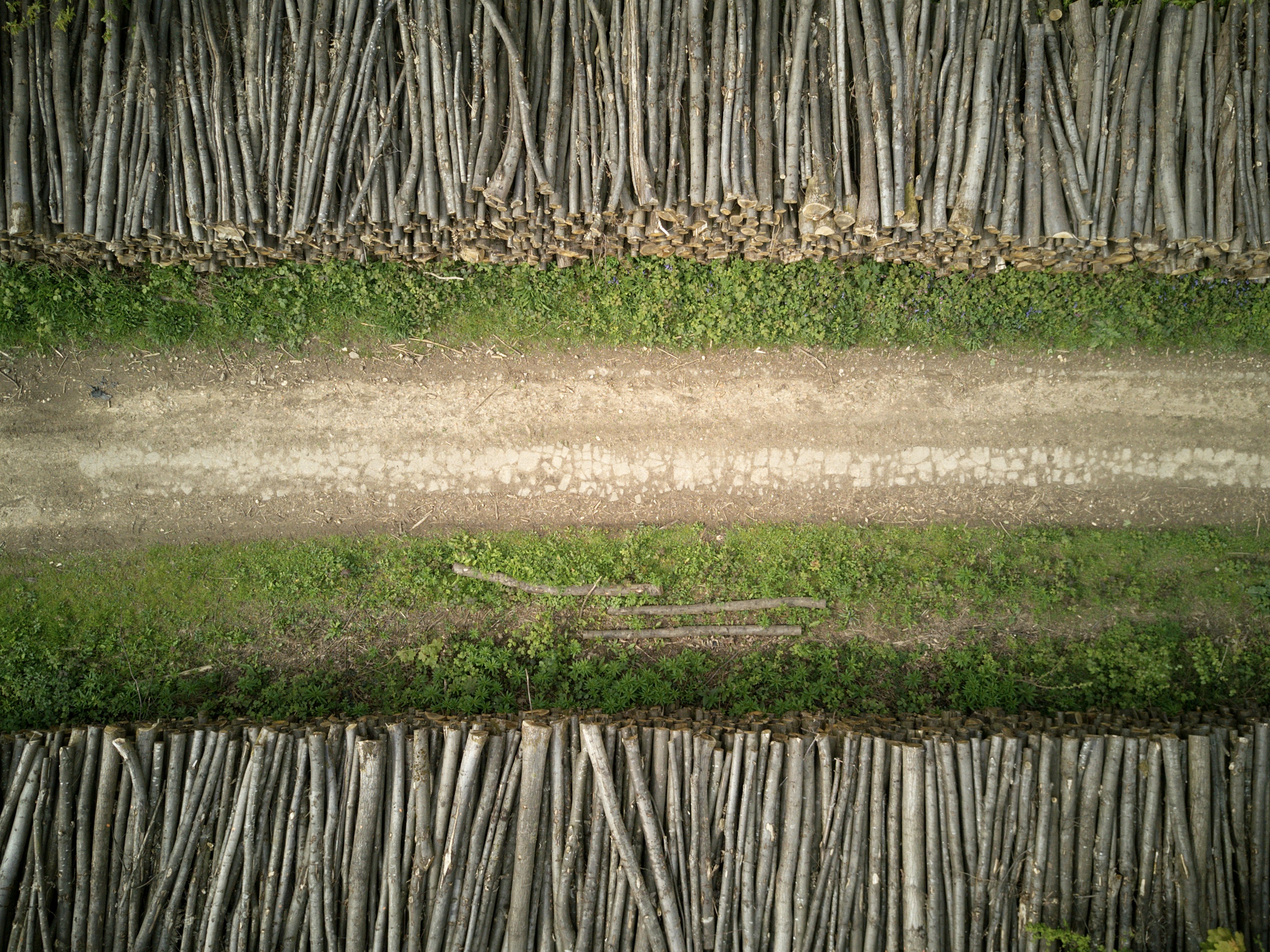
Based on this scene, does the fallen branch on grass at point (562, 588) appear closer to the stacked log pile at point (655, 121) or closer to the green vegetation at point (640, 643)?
the green vegetation at point (640, 643)

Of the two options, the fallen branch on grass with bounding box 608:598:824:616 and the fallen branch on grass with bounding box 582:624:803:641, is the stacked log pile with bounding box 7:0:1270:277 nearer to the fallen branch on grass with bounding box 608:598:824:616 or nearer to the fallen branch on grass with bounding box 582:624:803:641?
the fallen branch on grass with bounding box 608:598:824:616

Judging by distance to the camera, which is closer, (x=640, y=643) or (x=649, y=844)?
(x=649, y=844)

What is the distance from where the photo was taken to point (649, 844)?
7.18 m

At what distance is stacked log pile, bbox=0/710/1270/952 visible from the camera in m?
7.06

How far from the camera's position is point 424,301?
8.96 m

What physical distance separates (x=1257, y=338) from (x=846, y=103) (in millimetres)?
5932

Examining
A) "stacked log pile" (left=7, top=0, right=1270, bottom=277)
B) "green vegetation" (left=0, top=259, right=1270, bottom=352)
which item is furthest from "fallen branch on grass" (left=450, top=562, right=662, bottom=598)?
"stacked log pile" (left=7, top=0, right=1270, bottom=277)

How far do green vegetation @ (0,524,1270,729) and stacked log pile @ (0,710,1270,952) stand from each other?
3.88ft

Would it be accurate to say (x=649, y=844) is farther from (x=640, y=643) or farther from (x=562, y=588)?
(x=562, y=588)

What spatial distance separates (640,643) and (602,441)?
2.57 meters

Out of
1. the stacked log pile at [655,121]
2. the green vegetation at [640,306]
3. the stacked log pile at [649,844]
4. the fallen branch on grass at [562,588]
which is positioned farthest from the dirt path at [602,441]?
the stacked log pile at [649,844]

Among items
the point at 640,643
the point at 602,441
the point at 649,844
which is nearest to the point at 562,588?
the point at 640,643

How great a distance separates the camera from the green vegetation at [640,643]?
8.63m

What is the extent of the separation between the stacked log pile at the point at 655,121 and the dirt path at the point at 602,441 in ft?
5.70
